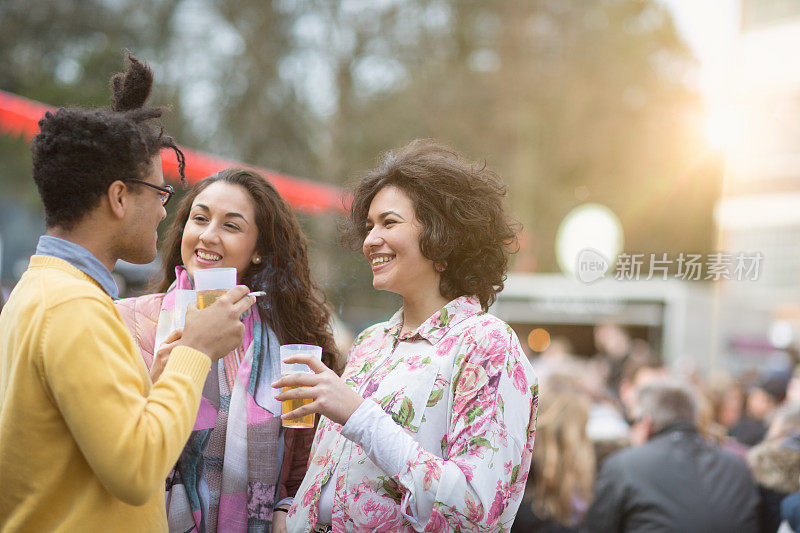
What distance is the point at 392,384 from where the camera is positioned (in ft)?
7.10

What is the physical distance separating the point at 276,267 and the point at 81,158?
3.49ft

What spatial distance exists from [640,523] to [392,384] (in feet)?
7.77

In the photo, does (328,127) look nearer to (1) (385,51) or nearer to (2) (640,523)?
(1) (385,51)

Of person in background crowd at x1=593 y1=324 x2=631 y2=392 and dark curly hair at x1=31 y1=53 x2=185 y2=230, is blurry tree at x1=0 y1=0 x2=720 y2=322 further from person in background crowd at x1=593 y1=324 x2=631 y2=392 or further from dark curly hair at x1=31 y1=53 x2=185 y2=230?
dark curly hair at x1=31 y1=53 x2=185 y2=230

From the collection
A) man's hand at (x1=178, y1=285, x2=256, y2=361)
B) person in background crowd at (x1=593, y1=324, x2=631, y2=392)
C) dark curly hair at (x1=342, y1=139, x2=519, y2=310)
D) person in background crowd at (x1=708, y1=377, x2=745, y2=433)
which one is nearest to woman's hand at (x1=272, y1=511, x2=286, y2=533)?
man's hand at (x1=178, y1=285, x2=256, y2=361)

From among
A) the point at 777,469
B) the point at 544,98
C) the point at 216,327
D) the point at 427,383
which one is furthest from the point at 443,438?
the point at 544,98

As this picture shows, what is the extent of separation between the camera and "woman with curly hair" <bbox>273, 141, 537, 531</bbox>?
6.36ft

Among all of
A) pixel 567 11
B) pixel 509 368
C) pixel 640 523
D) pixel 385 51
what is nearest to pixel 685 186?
pixel 567 11

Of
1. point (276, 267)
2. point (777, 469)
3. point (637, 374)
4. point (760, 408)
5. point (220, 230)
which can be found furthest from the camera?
point (637, 374)

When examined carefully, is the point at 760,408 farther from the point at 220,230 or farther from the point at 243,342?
the point at 220,230

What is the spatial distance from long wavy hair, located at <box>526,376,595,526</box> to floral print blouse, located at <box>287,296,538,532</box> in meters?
1.97

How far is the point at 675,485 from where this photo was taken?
387 centimetres

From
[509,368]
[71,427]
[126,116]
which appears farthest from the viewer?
[509,368]

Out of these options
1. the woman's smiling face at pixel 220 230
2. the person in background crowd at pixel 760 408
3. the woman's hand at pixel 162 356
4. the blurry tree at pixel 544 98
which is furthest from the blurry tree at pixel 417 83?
the woman's hand at pixel 162 356
